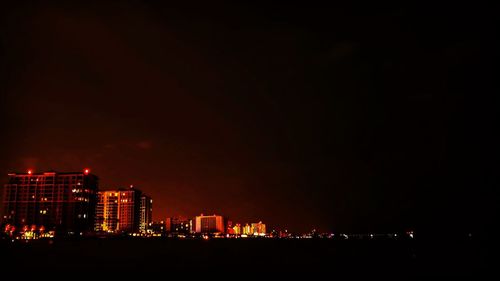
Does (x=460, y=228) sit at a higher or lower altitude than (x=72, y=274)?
higher

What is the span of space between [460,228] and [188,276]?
126 ft

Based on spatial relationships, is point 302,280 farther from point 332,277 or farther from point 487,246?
point 487,246

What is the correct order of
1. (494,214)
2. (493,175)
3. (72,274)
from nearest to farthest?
(494,214) < (493,175) < (72,274)

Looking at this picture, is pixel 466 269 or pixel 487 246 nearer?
pixel 487 246

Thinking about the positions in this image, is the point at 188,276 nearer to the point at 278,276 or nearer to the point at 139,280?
the point at 139,280

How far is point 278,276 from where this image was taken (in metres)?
62.4

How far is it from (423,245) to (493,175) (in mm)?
64405

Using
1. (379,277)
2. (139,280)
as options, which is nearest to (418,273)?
(379,277)

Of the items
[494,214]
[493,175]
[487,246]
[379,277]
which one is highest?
[493,175]

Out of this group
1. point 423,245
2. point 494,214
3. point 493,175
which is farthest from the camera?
point 423,245

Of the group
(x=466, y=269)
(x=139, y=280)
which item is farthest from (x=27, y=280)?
(x=466, y=269)

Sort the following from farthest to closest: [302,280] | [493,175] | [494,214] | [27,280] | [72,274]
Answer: [72,274]
[302,280]
[27,280]
[493,175]
[494,214]

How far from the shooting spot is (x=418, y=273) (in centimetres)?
6475

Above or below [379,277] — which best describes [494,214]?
above
